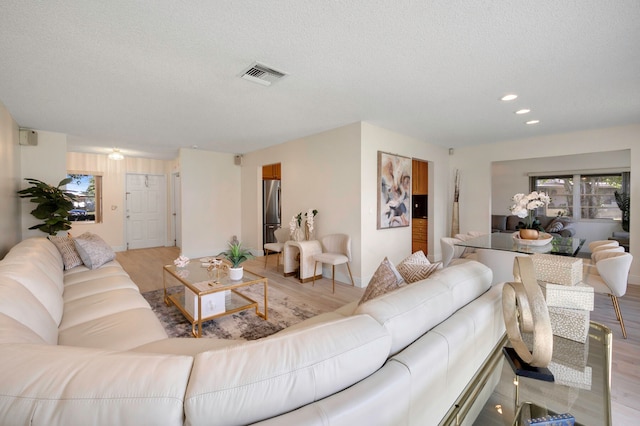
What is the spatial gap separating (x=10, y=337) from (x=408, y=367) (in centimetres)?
140

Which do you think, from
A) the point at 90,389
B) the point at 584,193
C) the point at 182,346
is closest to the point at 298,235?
the point at 182,346

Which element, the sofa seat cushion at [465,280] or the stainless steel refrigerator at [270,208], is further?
the stainless steel refrigerator at [270,208]

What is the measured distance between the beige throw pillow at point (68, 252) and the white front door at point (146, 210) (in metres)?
4.08

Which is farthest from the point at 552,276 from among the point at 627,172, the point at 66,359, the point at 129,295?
the point at 627,172

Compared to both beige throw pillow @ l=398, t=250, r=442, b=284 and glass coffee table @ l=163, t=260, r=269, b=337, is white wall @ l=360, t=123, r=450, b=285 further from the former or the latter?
beige throw pillow @ l=398, t=250, r=442, b=284

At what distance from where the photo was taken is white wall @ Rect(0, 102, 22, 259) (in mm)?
3346

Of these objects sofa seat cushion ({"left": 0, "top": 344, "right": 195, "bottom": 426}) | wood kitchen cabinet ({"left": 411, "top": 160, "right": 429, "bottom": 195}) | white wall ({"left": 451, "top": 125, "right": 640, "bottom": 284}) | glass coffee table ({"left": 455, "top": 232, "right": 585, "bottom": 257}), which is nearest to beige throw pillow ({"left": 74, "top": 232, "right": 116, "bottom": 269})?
sofa seat cushion ({"left": 0, "top": 344, "right": 195, "bottom": 426})

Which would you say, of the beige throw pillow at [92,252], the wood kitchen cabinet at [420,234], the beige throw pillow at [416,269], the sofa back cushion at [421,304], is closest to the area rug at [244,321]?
the beige throw pillow at [92,252]

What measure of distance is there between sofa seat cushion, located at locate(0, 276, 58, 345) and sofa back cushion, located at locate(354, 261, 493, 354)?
1.55 meters

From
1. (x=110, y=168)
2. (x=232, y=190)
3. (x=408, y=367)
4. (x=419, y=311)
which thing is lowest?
(x=408, y=367)

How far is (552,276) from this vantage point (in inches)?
60.7

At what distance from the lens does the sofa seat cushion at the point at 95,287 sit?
2.40 m

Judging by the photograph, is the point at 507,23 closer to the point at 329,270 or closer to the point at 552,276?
the point at 552,276

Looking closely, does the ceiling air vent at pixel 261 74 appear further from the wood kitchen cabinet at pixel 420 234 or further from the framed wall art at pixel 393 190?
the wood kitchen cabinet at pixel 420 234
